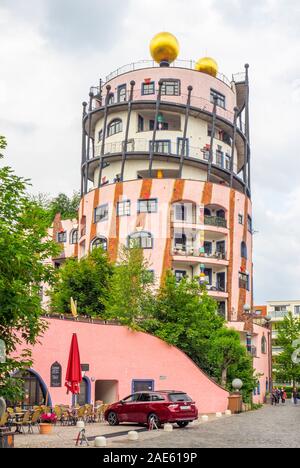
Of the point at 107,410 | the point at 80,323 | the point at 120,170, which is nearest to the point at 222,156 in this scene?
the point at 120,170

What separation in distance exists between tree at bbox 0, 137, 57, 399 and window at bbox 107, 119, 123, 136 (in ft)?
123

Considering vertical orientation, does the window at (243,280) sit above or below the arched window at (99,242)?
below

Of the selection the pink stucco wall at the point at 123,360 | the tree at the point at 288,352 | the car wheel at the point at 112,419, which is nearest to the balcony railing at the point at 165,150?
the tree at the point at 288,352

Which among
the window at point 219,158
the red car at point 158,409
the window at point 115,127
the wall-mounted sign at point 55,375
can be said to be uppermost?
the window at point 115,127

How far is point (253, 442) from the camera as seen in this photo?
18641mm

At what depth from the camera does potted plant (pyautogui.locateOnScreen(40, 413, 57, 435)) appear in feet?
69.3

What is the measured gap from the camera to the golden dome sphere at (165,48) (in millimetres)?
56500

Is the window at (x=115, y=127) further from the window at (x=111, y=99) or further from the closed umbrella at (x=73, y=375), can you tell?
the closed umbrella at (x=73, y=375)

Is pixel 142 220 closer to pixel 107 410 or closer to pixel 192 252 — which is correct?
pixel 192 252

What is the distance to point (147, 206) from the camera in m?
49.9

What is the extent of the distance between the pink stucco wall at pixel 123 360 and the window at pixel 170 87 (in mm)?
27377

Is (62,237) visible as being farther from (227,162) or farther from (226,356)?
(226,356)

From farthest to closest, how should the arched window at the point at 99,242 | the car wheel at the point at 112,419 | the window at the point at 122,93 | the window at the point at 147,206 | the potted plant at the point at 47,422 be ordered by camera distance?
the window at the point at 122,93, the arched window at the point at 99,242, the window at the point at 147,206, the car wheel at the point at 112,419, the potted plant at the point at 47,422

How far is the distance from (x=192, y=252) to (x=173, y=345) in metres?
16.5
